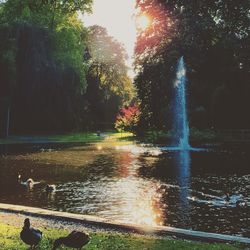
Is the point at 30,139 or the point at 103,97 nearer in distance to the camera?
the point at 30,139

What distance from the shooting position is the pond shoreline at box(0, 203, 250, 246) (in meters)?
11.9

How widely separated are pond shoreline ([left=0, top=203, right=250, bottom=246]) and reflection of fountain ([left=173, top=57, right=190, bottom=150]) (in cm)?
3779

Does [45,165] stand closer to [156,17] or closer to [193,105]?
[156,17]

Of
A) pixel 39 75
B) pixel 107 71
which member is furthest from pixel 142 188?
pixel 107 71

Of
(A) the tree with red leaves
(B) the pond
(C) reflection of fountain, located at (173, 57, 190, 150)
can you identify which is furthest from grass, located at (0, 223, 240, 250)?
(A) the tree with red leaves

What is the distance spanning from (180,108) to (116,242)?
157 feet

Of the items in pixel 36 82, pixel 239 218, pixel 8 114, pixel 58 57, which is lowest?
pixel 239 218

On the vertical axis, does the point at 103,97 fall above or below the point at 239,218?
above

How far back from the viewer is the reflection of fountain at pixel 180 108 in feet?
176

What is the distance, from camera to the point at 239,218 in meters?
16.1

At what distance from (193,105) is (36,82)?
20.1 m

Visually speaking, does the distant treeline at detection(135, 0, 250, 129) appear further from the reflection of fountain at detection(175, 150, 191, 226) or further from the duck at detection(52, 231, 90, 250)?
the duck at detection(52, 231, 90, 250)

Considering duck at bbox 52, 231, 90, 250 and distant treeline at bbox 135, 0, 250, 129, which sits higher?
distant treeline at bbox 135, 0, 250, 129

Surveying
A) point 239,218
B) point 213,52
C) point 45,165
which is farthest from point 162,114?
point 239,218
